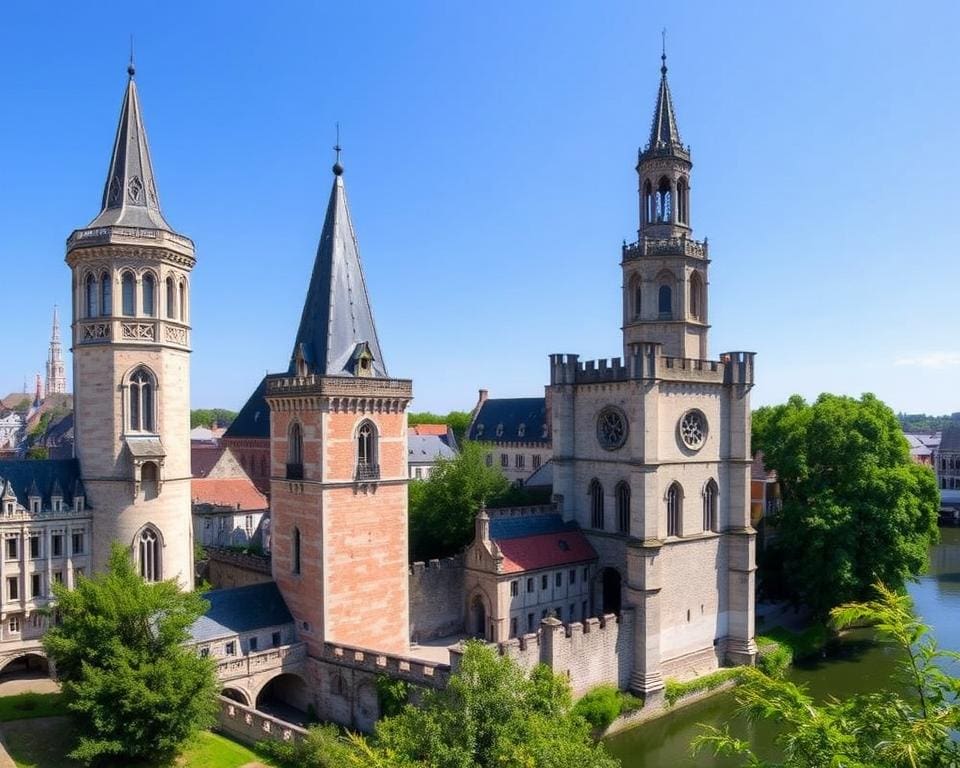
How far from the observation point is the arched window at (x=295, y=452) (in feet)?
107

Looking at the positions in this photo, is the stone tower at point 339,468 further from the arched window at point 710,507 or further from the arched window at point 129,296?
the arched window at point 710,507

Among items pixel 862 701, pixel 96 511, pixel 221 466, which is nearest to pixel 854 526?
pixel 862 701

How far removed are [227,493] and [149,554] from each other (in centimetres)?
2133

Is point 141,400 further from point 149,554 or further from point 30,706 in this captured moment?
point 30,706

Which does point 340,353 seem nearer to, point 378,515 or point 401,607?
point 378,515

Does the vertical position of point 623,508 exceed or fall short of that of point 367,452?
it falls short

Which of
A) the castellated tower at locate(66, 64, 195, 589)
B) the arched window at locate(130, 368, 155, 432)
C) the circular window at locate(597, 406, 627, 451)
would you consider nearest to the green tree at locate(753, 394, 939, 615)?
the circular window at locate(597, 406, 627, 451)

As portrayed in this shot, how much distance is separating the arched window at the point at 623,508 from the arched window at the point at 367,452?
42.5ft

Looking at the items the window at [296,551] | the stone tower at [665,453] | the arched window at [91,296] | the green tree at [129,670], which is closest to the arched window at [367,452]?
the window at [296,551]

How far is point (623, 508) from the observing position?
38594mm

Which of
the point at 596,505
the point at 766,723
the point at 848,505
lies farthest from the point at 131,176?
the point at 848,505

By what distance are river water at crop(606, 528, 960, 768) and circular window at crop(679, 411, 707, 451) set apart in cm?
1241

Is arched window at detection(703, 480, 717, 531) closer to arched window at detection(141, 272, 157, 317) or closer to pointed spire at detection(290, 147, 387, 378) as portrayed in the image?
pointed spire at detection(290, 147, 387, 378)

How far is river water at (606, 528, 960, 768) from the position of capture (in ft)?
98.4
